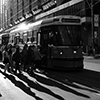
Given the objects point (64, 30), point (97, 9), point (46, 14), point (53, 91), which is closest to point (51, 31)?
point (64, 30)

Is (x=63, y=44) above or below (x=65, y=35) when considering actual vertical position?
below

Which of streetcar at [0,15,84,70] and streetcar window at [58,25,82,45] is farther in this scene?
streetcar window at [58,25,82,45]

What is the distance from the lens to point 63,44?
12.5m

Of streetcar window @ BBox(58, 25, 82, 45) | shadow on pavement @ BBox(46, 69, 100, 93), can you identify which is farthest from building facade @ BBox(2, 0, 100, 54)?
shadow on pavement @ BBox(46, 69, 100, 93)

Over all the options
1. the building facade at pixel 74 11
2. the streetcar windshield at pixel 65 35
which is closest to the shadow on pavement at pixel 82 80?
the streetcar windshield at pixel 65 35

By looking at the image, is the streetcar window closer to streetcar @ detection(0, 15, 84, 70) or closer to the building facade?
streetcar @ detection(0, 15, 84, 70)

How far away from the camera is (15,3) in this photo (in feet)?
332

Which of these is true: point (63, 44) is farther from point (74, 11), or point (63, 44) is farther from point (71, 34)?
point (74, 11)

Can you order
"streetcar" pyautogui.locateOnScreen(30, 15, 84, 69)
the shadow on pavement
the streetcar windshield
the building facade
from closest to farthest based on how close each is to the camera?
the shadow on pavement, "streetcar" pyautogui.locateOnScreen(30, 15, 84, 69), the streetcar windshield, the building facade

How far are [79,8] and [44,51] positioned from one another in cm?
3139

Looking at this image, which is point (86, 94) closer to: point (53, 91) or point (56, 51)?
point (53, 91)

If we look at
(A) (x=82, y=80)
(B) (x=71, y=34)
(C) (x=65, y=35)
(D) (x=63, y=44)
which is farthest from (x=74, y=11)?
(A) (x=82, y=80)

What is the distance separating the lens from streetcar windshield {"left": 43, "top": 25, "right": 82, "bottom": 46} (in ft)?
41.3

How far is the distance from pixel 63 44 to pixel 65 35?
555mm
